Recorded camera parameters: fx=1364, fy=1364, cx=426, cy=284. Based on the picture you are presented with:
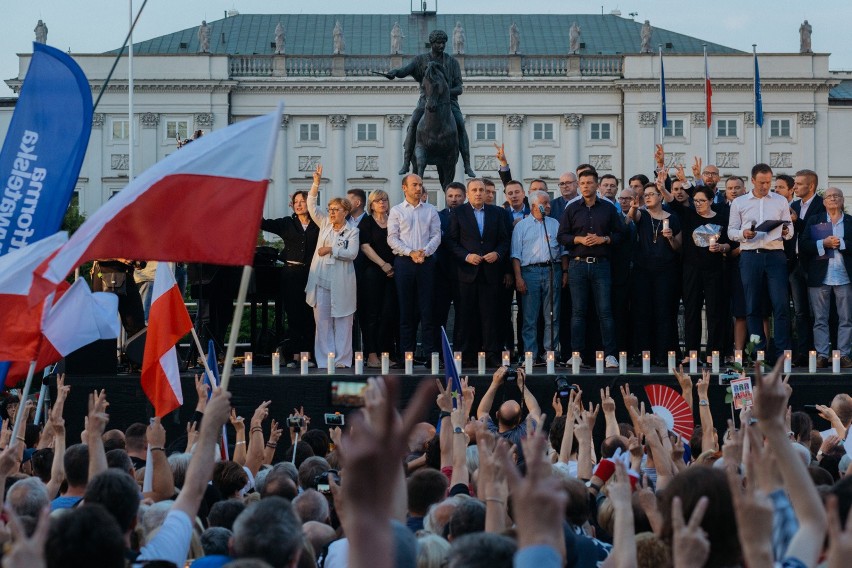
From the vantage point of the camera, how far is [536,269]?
13508 millimetres

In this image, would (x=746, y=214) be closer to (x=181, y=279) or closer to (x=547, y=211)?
(x=547, y=211)

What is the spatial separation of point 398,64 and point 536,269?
65.4m

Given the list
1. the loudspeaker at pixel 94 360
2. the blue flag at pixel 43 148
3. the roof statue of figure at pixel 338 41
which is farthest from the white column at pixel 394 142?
the blue flag at pixel 43 148

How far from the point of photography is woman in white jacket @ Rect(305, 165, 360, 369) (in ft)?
44.3

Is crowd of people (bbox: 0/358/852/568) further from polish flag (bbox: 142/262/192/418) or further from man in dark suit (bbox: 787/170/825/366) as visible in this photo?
man in dark suit (bbox: 787/170/825/366)

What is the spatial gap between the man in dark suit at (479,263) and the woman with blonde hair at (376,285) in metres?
0.71

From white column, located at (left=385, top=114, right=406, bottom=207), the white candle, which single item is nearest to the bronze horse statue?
the white candle

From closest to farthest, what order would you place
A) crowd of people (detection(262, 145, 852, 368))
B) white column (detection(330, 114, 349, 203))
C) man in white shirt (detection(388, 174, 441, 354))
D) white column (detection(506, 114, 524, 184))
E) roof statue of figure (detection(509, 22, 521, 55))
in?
crowd of people (detection(262, 145, 852, 368)), man in white shirt (detection(388, 174, 441, 354)), white column (detection(330, 114, 349, 203)), white column (detection(506, 114, 524, 184)), roof statue of figure (detection(509, 22, 521, 55))

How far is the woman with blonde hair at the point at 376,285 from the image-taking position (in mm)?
13773

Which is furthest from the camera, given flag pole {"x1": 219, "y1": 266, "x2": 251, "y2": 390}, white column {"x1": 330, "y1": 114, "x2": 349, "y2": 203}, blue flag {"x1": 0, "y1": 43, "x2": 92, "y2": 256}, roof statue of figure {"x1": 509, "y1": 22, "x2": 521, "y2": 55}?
roof statue of figure {"x1": 509, "y1": 22, "x2": 521, "y2": 55}

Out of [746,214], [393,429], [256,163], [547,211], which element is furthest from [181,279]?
[393,429]

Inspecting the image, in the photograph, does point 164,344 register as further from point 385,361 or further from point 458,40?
point 458,40

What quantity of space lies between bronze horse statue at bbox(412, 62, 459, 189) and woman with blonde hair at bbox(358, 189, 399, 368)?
1305 millimetres

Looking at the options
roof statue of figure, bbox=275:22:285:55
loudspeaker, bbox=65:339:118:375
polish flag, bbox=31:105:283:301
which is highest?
roof statue of figure, bbox=275:22:285:55
